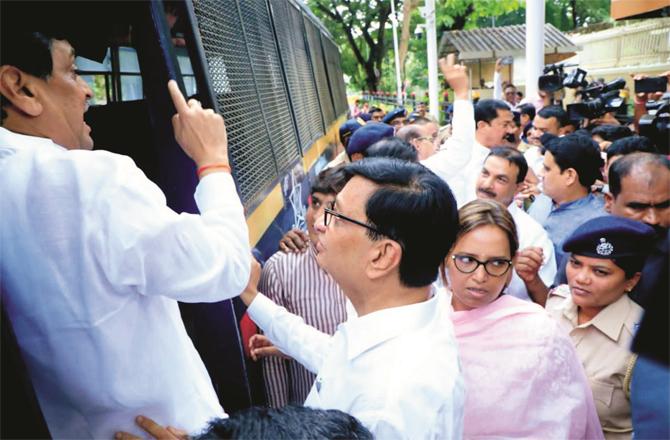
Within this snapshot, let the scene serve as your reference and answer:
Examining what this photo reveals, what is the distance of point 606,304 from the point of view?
2041 millimetres

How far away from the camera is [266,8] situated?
348cm

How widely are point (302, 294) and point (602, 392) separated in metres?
1.16

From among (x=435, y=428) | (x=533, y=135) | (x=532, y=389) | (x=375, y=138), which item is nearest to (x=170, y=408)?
(x=435, y=428)

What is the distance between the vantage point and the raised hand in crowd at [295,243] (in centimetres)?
221

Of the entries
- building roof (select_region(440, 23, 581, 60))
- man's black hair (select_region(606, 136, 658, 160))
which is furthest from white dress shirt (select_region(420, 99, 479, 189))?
building roof (select_region(440, 23, 581, 60))

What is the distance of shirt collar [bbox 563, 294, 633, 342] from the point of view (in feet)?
6.40

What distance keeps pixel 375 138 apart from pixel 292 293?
196 centimetres

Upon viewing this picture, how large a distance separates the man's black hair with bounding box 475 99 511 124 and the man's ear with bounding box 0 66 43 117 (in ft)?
12.2

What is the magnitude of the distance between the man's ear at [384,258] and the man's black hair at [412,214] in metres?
0.01

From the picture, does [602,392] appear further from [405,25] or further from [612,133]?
[405,25]

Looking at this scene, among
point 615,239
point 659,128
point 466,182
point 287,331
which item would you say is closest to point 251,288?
point 287,331

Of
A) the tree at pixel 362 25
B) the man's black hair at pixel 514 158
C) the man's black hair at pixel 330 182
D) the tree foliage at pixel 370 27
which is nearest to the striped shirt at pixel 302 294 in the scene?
the man's black hair at pixel 330 182

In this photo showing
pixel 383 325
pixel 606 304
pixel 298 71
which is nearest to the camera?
pixel 383 325

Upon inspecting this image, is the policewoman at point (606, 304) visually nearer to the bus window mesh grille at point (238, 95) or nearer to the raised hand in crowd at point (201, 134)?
the bus window mesh grille at point (238, 95)
